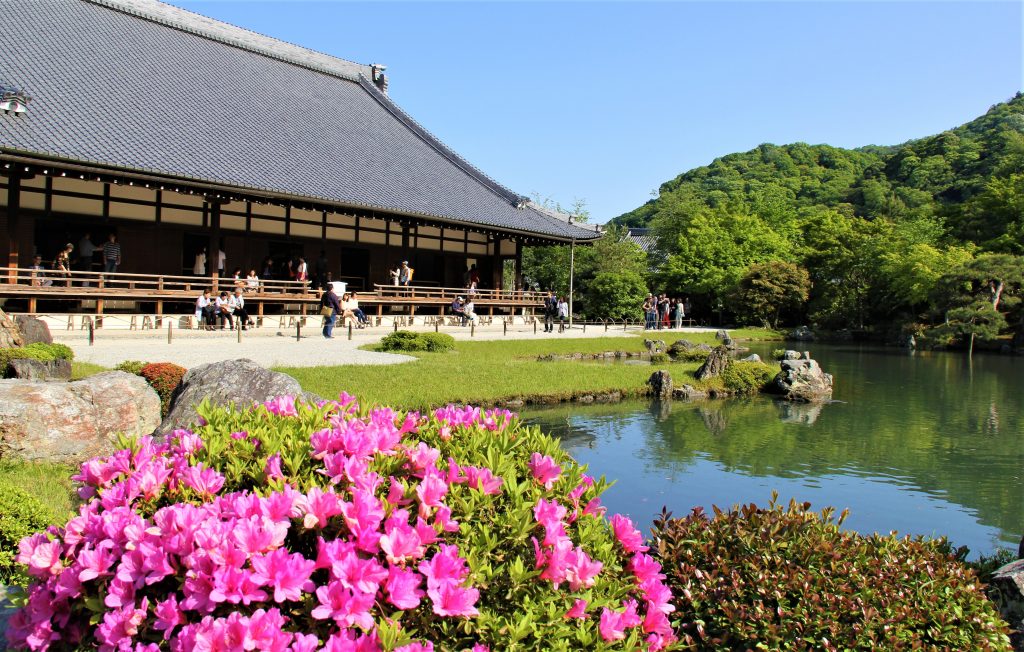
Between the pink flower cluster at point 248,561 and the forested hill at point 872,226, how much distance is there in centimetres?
3945

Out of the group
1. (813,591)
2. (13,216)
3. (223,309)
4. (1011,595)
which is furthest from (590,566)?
(13,216)

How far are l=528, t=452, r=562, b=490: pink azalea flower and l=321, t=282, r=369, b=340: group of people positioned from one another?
1985 centimetres

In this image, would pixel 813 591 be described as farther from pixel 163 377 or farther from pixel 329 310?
pixel 329 310

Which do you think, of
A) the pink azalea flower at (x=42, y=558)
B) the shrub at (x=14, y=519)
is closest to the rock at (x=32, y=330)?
the shrub at (x=14, y=519)

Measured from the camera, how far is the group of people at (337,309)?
22250mm

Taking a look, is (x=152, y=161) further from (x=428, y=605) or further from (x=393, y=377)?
(x=428, y=605)

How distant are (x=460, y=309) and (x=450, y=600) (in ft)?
92.2

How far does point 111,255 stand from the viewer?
71.2ft

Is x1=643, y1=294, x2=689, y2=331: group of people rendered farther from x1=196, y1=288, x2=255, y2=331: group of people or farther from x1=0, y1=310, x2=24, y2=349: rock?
x1=0, y1=310, x2=24, y2=349: rock

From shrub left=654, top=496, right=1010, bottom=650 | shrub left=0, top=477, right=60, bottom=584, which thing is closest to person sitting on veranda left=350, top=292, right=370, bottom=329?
shrub left=0, top=477, right=60, bottom=584

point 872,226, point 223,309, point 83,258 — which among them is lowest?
point 223,309

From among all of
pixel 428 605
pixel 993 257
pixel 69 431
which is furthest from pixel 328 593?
pixel 993 257

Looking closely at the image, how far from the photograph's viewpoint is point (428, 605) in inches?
102

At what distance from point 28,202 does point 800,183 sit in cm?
7758
